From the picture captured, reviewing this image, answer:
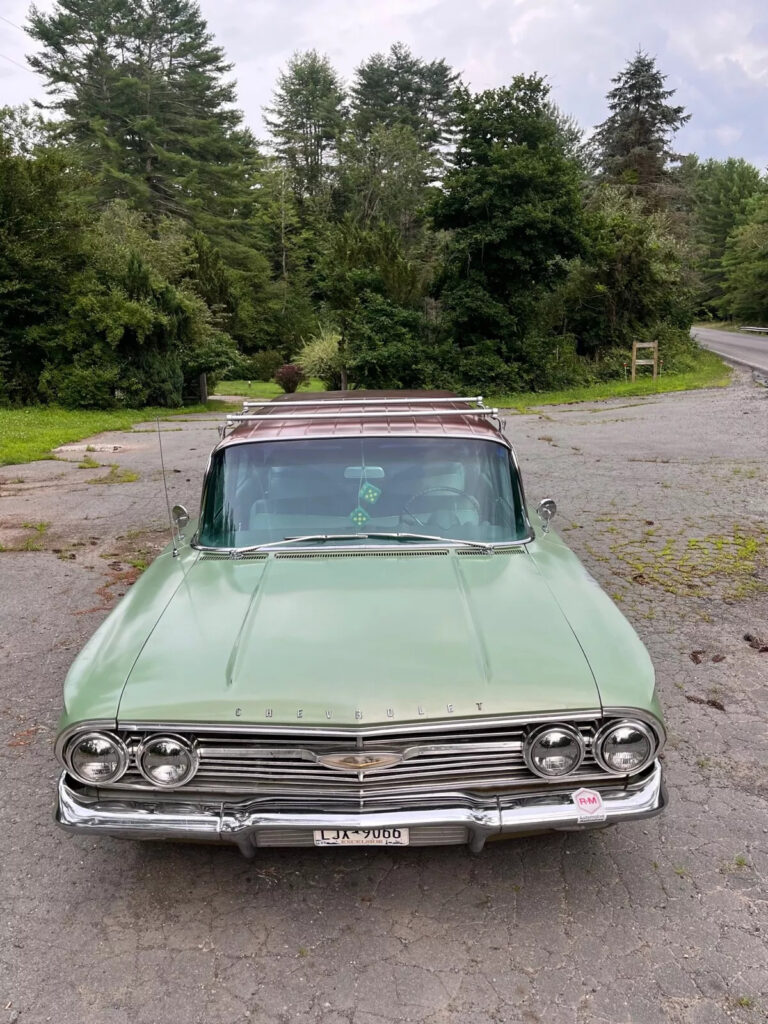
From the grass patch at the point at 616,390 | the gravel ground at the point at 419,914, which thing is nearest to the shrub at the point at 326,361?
the grass patch at the point at 616,390

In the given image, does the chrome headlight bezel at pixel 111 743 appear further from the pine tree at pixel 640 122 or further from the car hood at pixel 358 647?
the pine tree at pixel 640 122

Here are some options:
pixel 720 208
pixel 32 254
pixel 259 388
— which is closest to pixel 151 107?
pixel 259 388

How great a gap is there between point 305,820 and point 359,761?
248 mm

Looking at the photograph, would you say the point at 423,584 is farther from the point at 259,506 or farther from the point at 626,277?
the point at 626,277

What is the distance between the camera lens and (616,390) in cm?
2402

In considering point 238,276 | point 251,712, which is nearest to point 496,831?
point 251,712

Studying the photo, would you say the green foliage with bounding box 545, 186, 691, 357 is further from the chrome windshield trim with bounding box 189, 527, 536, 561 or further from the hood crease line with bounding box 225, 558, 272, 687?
the hood crease line with bounding box 225, 558, 272, 687

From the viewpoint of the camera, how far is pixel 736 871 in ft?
9.24

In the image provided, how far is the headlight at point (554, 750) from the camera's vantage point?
242 cm

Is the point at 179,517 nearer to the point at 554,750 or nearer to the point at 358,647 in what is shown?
the point at 358,647

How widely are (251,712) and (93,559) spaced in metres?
5.35

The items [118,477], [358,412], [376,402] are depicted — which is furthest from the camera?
[118,477]

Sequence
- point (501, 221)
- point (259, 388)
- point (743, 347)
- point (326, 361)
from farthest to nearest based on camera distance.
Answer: point (743, 347)
point (259, 388)
point (326, 361)
point (501, 221)

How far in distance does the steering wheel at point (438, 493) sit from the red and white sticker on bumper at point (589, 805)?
1.52 metres
